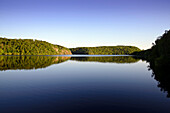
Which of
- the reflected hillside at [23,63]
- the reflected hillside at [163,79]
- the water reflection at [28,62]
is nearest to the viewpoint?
the reflected hillside at [163,79]

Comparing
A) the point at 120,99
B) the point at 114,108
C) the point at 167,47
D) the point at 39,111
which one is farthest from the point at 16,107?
the point at 167,47

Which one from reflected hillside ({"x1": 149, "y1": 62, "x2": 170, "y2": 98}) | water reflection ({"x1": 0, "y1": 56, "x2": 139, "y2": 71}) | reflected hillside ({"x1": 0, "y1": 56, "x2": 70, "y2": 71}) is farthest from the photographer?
water reflection ({"x1": 0, "y1": 56, "x2": 139, "y2": 71})

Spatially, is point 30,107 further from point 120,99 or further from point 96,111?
point 120,99

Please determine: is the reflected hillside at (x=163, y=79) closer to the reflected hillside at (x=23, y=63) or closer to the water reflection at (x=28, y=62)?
the water reflection at (x=28, y=62)

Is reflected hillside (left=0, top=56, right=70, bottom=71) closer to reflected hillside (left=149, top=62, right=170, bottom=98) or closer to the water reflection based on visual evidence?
the water reflection

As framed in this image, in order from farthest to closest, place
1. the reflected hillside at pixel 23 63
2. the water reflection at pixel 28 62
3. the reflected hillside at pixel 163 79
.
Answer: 1. the water reflection at pixel 28 62
2. the reflected hillside at pixel 23 63
3. the reflected hillside at pixel 163 79

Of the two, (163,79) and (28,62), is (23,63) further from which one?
(163,79)

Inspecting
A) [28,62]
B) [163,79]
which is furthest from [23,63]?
[163,79]

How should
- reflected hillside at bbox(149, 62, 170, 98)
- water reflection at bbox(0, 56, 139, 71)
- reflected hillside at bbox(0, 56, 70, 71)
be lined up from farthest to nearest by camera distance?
water reflection at bbox(0, 56, 139, 71)
reflected hillside at bbox(0, 56, 70, 71)
reflected hillside at bbox(149, 62, 170, 98)

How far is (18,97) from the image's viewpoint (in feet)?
62.1

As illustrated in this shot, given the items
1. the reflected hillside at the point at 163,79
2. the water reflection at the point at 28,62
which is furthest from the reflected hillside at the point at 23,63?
the reflected hillside at the point at 163,79

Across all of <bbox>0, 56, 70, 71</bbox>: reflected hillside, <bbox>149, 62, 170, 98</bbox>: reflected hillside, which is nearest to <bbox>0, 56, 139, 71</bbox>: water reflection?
<bbox>0, 56, 70, 71</bbox>: reflected hillside

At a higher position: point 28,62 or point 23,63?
point 28,62

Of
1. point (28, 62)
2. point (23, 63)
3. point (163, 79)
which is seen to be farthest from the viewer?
point (28, 62)
